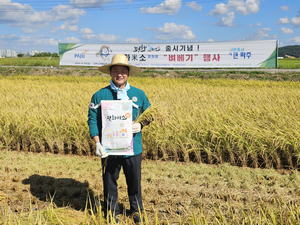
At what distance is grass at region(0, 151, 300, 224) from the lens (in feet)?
9.02

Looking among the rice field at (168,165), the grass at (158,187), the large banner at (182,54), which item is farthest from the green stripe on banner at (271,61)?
the grass at (158,187)

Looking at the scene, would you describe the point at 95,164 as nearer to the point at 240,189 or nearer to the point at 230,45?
the point at 240,189

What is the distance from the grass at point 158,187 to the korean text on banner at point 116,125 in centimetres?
79

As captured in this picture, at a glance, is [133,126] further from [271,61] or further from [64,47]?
[64,47]

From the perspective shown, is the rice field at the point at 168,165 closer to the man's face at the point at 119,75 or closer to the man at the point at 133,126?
the man at the point at 133,126

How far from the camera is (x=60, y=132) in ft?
15.4

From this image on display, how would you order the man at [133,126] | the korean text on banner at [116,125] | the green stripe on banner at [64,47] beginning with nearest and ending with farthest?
the korean text on banner at [116,125], the man at [133,126], the green stripe on banner at [64,47]

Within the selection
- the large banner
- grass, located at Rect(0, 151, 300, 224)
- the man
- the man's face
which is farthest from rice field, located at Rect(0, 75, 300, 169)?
the large banner

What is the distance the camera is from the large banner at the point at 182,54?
615 inches

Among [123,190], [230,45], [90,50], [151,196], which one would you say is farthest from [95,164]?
[90,50]

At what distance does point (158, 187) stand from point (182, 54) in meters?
14.7

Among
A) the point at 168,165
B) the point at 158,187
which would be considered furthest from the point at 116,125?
the point at 168,165

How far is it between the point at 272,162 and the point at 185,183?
1.59m

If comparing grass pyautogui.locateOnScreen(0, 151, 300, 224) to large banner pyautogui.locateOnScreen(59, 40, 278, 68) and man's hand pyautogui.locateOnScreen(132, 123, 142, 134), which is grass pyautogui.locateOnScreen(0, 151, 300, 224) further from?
large banner pyautogui.locateOnScreen(59, 40, 278, 68)
